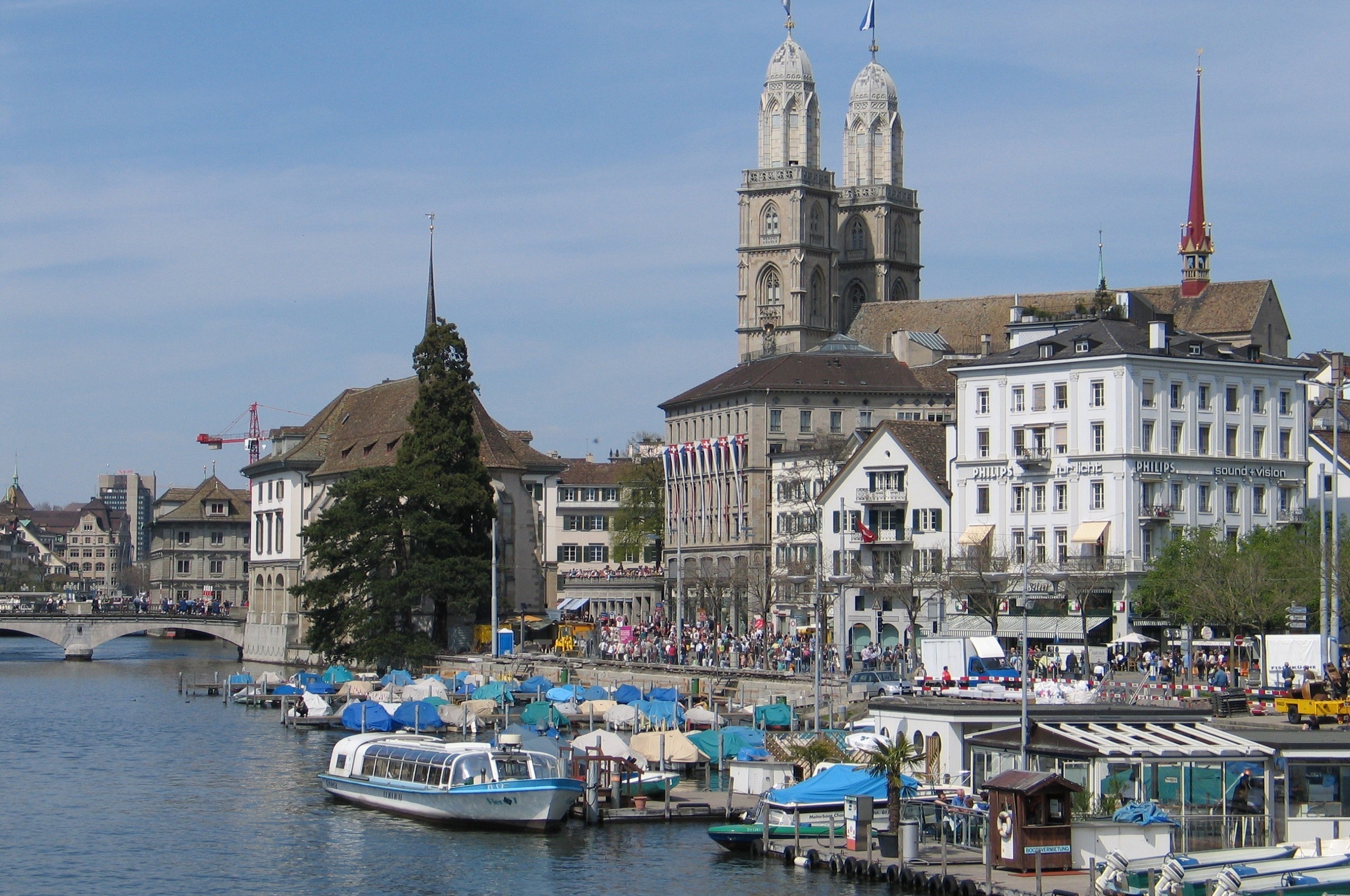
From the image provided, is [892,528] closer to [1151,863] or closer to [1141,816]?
[1141,816]

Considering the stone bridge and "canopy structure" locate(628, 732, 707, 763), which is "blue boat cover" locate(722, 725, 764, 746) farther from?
the stone bridge

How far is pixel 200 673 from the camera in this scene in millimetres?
127500

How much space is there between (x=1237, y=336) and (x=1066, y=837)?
8883 cm

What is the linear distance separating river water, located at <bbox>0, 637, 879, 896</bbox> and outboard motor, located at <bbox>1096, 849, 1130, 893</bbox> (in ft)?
21.1

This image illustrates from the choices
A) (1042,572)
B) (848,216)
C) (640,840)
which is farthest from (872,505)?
(848,216)

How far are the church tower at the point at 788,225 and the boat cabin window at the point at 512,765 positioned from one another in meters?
117

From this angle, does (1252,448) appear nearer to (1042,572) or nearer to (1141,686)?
(1042,572)

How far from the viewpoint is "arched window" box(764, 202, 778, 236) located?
172000 millimetres

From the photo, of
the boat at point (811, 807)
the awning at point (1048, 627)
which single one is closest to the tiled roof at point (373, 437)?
the awning at point (1048, 627)

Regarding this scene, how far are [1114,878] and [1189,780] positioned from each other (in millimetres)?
5576

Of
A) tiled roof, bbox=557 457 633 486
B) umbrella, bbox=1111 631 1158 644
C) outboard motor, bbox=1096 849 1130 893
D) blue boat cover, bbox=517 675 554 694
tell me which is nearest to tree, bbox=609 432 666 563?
tiled roof, bbox=557 457 633 486

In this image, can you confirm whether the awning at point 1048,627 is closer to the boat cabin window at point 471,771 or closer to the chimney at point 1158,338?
the chimney at point 1158,338

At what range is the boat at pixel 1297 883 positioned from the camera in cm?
3588

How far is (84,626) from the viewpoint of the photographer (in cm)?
14438
